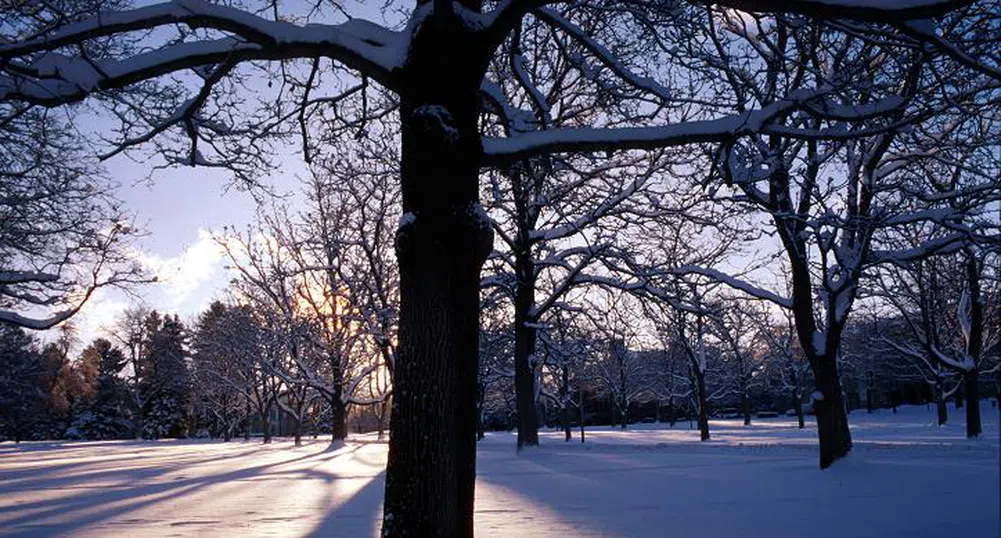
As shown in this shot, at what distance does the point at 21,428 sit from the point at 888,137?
6163cm

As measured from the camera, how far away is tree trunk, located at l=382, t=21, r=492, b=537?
15.0 feet

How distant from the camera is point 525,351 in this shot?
17062 millimetres

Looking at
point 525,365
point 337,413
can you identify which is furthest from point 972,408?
point 337,413

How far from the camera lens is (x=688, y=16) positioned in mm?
6961

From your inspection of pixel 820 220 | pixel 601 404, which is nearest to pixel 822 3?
pixel 820 220

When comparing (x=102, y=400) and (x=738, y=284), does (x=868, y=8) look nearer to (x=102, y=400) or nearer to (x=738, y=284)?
(x=738, y=284)

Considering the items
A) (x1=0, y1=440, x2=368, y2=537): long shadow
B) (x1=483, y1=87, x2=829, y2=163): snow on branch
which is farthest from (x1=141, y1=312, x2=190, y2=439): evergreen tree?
(x1=483, y1=87, x2=829, y2=163): snow on branch

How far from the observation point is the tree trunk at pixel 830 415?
1173 centimetres

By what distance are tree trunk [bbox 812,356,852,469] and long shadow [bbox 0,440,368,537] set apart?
9.09m

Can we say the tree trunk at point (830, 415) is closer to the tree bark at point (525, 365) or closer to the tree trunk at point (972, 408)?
the tree bark at point (525, 365)

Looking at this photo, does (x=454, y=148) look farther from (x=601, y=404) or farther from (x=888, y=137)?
(x=601, y=404)

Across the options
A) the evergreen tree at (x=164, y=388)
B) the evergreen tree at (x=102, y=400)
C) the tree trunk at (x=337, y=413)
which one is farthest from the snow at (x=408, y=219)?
the evergreen tree at (x=102, y=400)

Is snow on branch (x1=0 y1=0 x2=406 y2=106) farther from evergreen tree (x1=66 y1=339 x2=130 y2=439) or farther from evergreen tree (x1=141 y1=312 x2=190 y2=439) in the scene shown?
evergreen tree (x1=66 y1=339 x2=130 y2=439)

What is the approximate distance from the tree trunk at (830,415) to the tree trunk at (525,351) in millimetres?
7024
